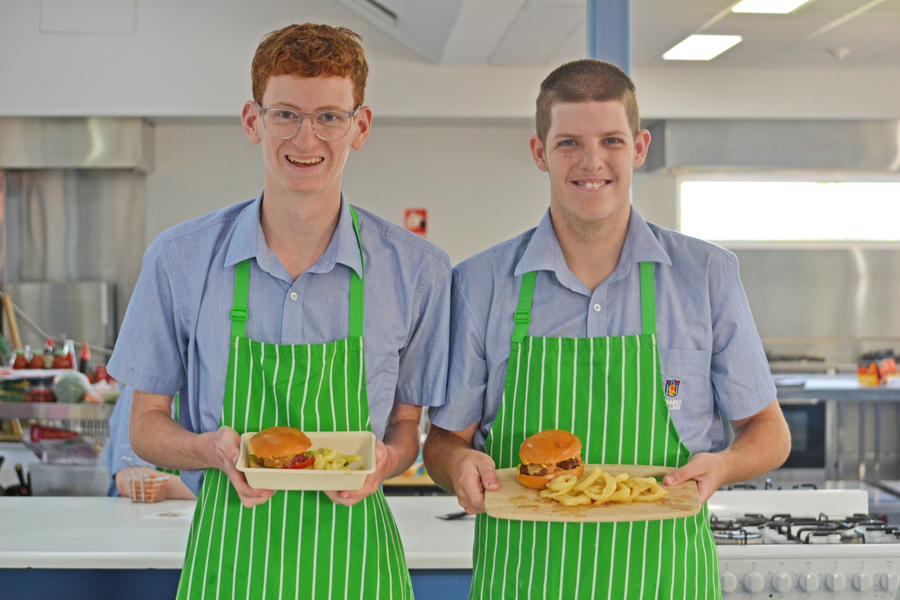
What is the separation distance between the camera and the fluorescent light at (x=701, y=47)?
16.2ft

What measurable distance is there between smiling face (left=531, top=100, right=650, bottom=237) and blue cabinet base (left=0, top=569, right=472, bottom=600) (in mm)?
1009

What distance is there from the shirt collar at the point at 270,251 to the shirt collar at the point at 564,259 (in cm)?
30

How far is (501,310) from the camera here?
1.57 meters

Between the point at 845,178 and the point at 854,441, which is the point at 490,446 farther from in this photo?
the point at 845,178

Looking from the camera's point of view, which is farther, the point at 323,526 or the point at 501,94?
the point at 501,94

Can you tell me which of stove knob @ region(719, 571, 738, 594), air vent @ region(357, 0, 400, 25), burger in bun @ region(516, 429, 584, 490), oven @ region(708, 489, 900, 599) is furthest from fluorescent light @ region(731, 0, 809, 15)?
burger in bun @ region(516, 429, 584, 490)

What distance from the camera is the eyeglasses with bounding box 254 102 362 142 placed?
1.40 m

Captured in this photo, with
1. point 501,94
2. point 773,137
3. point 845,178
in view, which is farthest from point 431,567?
point 845,178

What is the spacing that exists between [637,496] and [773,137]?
4.87 metres

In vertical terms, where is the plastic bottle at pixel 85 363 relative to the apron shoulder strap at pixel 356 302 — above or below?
below

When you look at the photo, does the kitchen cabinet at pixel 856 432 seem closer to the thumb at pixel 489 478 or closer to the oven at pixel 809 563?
the oven at pixel 809 563

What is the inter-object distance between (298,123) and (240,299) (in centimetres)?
32

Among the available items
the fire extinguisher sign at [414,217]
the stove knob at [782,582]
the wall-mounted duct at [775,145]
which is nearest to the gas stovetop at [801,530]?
the stove knob at [782,582]

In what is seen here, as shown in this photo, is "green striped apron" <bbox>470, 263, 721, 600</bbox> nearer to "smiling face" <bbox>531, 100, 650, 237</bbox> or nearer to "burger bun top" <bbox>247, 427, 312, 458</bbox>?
"smiling face" <bbox>531, 100, 650, 237</bbox>
